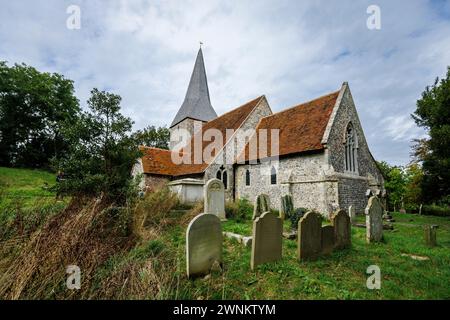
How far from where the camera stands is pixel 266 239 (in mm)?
4586

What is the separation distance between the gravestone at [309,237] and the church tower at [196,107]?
69.5 feet

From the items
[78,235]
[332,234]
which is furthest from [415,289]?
[78,235]

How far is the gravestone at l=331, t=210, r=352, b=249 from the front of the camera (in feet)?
18.3

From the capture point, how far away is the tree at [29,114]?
2695cm

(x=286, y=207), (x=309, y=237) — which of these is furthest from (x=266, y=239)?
(x=286, y=207)

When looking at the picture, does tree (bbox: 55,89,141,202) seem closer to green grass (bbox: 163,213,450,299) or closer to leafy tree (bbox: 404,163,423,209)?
green grass (bbox: 163,213,450,299)

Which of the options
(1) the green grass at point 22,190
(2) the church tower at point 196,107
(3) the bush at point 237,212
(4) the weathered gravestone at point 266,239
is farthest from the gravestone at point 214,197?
(2) the church tower at point 196,107

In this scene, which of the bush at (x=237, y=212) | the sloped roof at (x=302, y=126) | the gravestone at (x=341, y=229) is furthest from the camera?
the sloped roof at (x=302, y=126)

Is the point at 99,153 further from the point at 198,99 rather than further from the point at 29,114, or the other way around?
the point at 29,114

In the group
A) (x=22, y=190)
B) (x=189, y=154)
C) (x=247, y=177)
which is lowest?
(x=22, y=190)

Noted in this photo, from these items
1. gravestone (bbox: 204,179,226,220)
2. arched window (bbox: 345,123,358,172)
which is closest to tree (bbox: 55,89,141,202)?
gravestone (bbox: 204,179,226,220)

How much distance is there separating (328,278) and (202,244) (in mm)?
2313

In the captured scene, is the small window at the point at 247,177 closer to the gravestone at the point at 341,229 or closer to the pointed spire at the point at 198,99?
the gravestone at the point at 341,229
